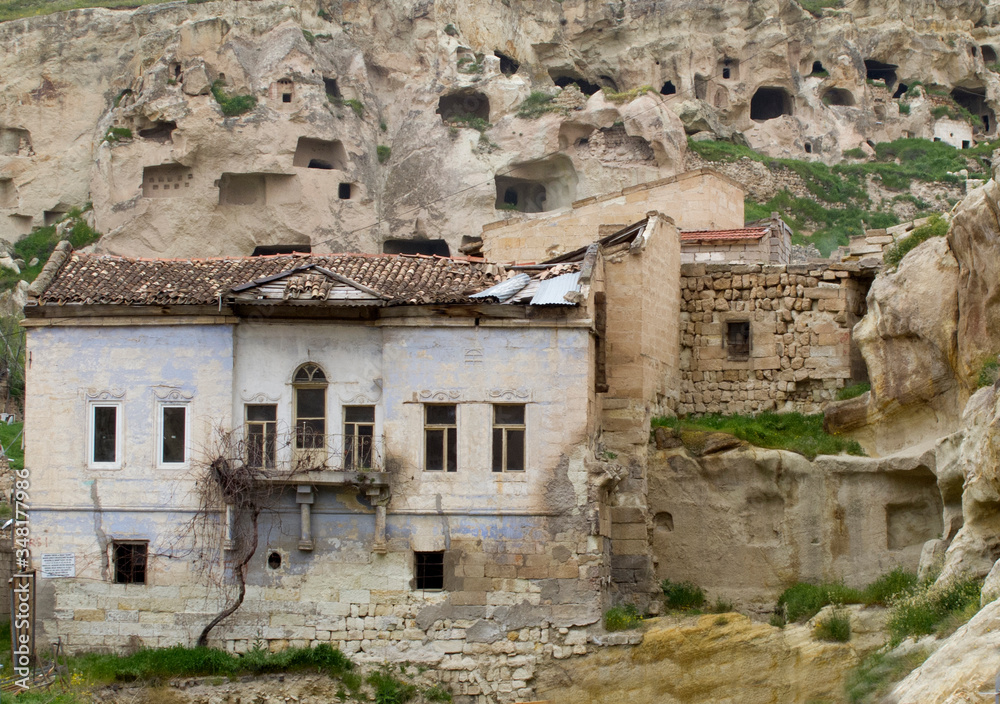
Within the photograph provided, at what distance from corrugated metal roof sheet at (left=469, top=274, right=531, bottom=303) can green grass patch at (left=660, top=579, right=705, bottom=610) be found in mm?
5861

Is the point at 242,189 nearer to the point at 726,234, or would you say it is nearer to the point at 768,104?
the point at 768,104

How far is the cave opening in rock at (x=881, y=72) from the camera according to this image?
59.4 meters

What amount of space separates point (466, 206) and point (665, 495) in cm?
2467

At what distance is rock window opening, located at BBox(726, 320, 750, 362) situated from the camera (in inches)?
1073

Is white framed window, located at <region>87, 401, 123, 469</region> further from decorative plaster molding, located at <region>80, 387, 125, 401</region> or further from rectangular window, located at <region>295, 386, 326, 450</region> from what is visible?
rectangular window, located at <region>295, 386, 326, 450</region>

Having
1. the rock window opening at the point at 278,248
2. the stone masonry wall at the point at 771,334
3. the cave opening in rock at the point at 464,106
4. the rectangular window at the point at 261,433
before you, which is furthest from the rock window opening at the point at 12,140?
the stone masonry wall at the point at 771,334

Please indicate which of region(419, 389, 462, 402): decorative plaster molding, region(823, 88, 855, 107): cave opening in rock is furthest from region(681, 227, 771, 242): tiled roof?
region(823, 88, 855, 107): cave opening in rock

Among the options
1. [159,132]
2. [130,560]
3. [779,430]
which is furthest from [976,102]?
[130,560]

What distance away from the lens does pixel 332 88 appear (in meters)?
50.3

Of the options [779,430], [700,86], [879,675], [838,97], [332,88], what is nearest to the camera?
[879,675]

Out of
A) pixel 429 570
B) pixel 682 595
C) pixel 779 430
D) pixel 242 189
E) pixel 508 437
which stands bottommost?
pixel 682 595

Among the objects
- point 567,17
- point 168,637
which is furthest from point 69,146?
point 168,637

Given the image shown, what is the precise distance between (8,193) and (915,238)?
3886 cm

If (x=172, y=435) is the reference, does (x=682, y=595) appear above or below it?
below
